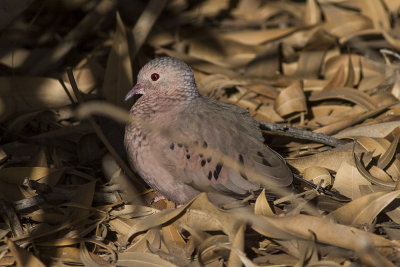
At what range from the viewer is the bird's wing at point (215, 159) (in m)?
2.89

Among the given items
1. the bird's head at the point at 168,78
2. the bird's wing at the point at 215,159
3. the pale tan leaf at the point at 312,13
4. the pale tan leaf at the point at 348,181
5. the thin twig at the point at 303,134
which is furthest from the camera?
the pale tan leaf at the point at 312,13

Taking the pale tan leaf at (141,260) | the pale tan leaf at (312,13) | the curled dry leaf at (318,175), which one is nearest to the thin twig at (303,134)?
the curled dry leaf at (318,175)

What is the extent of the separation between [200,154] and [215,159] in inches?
3.1

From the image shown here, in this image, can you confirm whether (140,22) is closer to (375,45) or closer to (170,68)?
(170,68)

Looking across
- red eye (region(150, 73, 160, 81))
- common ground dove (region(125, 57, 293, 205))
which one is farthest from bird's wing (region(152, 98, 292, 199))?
red eye (region(150, 73, 160, 81))

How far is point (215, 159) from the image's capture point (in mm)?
2904

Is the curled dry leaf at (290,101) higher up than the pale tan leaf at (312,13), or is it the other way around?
the pale tan leaf at (312,13)

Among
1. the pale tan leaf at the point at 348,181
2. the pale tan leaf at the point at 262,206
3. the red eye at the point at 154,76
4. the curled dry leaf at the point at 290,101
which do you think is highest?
the red eye at the point at 154,76

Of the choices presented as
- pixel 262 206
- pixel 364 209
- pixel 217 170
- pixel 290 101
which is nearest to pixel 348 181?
pixel 364 209

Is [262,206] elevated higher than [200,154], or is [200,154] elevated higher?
[200,154]

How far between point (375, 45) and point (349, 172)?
1693 mm

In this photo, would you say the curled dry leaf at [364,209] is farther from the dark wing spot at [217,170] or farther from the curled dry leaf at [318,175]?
the dark wing spot at [217,170]

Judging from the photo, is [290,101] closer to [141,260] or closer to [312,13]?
[312,13]

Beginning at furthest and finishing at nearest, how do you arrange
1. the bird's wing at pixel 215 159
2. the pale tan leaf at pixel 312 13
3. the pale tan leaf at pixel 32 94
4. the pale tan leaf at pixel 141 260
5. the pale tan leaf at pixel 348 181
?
the pale tan leaf at pixel 312 13 → the pale tan leaf at pixel 32 94 → the pale tan leaf at pixel 348 181 → the bird's wing at pixel 215 159 → the pale tan leaf at pixel 141 260
